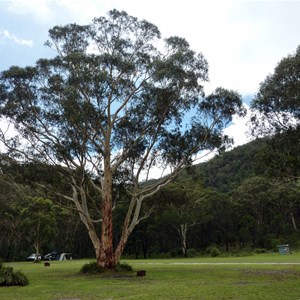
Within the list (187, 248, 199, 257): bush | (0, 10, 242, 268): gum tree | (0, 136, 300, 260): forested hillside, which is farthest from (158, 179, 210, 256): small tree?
(0, 10, 242, 268): gum tree

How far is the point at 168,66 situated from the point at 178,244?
43.8 meters

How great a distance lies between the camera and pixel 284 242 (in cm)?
5244

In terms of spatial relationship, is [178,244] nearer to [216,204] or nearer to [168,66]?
[216,204]

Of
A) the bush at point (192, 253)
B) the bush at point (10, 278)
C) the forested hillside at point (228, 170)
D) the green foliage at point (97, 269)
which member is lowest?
the bush at point (10, 278)

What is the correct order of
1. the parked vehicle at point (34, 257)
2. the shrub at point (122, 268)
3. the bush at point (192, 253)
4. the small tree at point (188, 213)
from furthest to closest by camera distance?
the bush at point (192, 253)
the small tree at point (188, 213)
the parked vehicle at point (34, 257)
the shrub at point (122, 268)

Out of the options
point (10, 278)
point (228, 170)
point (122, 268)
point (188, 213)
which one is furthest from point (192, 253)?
point (10, 278)

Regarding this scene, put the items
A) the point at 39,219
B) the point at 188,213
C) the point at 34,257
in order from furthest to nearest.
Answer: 1. the point at 34,257
2. the point at 188,213
3. the point at 39,219

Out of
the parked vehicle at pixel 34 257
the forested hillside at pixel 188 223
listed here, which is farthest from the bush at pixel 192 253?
the parked vehicle at pixel 34 257

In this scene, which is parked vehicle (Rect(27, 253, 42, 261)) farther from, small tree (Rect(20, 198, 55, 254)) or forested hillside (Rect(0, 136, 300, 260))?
forested hillside (Rect(0, 136, 300, 260))

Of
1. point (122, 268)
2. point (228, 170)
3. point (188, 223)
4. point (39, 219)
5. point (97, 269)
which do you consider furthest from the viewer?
point (228, 170)

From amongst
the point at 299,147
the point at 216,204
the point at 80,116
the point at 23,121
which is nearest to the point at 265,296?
the point at 299,147

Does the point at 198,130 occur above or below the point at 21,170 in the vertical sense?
above

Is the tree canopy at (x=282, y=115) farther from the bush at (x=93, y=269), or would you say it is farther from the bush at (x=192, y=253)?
the bush at (x=192, y=253)

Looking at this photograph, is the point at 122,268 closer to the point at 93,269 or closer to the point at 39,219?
the point at 93,269
